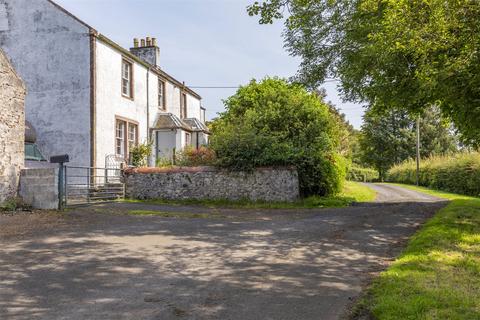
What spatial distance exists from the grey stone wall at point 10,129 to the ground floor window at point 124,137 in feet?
22.2

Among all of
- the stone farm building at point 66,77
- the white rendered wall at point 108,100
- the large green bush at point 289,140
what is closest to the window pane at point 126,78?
the white rendered wall at point 108,100

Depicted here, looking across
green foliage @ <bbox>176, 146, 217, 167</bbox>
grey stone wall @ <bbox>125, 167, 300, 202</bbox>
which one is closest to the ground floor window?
grey stone wall @ <bbox>125, 167, 300, 202</bbox>

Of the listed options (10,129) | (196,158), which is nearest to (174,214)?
(196,158)

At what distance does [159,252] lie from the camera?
8.34 m

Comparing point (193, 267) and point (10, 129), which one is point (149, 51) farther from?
point (193, 267)

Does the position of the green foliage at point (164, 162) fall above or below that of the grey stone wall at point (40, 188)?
above

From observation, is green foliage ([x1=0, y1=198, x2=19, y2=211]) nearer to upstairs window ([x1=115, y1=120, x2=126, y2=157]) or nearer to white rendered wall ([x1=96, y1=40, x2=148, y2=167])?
white rendered wall ([x1=96, y1=40, x2=148, y2=167])

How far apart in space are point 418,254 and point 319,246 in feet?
6.71

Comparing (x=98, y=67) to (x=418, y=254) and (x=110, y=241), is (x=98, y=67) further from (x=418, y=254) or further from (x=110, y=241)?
(x=418, y=254)

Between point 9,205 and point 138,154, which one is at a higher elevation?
point 138,154

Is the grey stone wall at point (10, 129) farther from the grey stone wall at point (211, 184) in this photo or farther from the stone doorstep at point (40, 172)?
the grey stone wall at point (211, 184)

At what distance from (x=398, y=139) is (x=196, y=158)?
5121 cm

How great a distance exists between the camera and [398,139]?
64.2 m

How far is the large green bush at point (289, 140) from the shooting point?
714 inches
